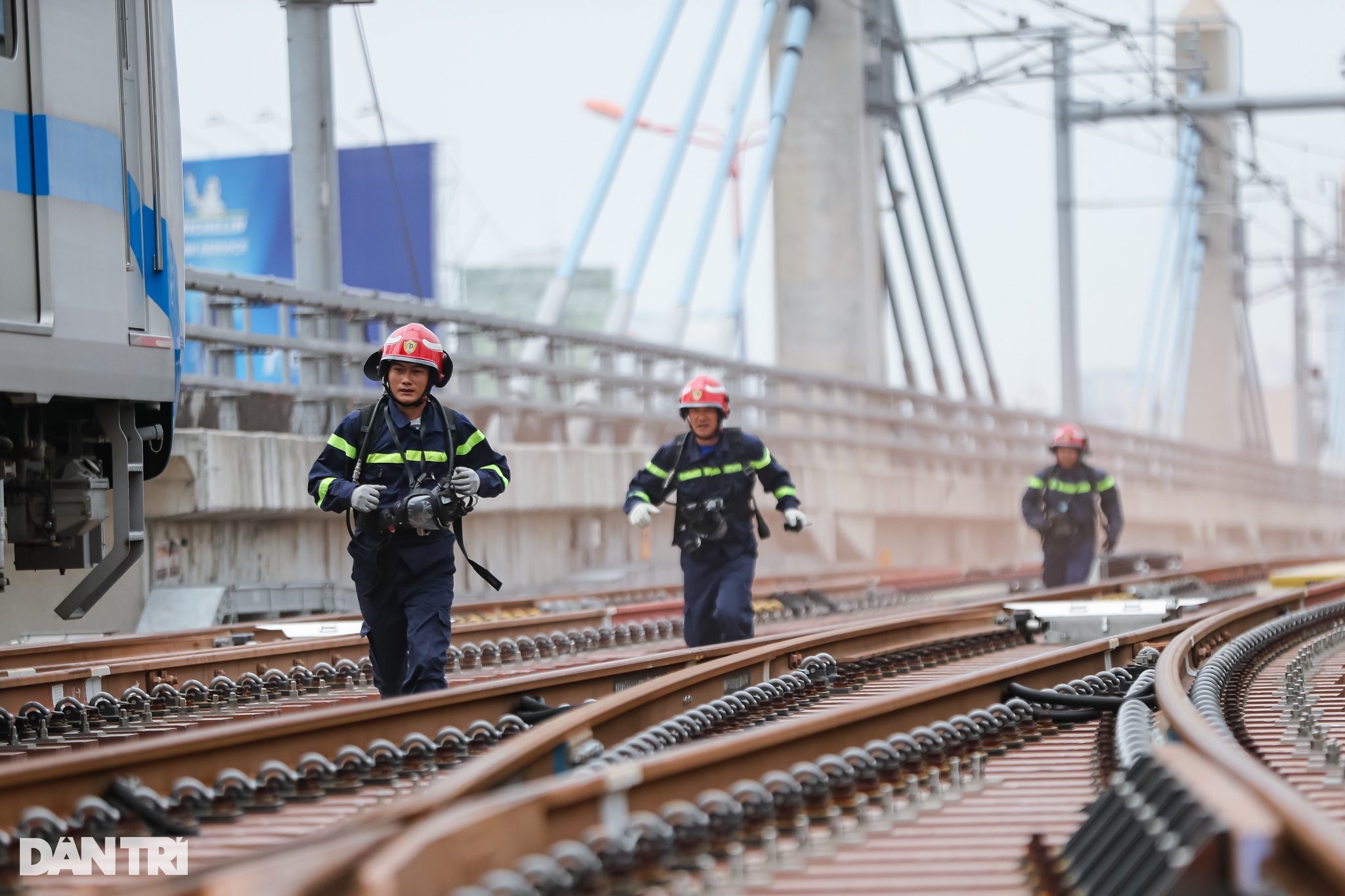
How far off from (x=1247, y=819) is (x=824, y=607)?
12.0 m

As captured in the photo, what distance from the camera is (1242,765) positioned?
395cm

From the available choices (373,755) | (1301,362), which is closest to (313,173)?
(373,755)

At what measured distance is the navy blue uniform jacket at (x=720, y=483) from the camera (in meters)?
9.68

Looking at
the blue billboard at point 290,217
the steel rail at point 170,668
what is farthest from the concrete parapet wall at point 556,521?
the blue billboard at point 290,217

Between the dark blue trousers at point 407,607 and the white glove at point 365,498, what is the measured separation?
0.24 meters

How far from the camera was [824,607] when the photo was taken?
1520 cm

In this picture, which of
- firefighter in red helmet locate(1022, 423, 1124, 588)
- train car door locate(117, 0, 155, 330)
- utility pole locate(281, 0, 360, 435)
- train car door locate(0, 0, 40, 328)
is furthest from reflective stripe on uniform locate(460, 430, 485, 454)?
firefighter in red helmet locate(1022, 423, 1124, 588)

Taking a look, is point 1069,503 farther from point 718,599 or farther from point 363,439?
point 363,439

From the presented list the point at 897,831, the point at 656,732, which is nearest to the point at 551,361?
the point at 656,732

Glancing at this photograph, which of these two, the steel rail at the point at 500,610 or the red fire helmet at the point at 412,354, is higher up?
the red fire helmet at the point at 412,354

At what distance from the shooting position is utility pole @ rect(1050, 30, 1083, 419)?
1213 inches

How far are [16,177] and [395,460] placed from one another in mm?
1766

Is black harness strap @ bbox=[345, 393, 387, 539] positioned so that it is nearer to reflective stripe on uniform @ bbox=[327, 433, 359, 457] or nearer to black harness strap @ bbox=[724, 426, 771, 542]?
reflective stripe on uniform @ bbox=[327, 433, 359, 457]

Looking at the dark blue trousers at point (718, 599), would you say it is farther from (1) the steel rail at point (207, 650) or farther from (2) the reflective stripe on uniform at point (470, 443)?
(2) the reflective stripe on uniform at point (470, 443)
